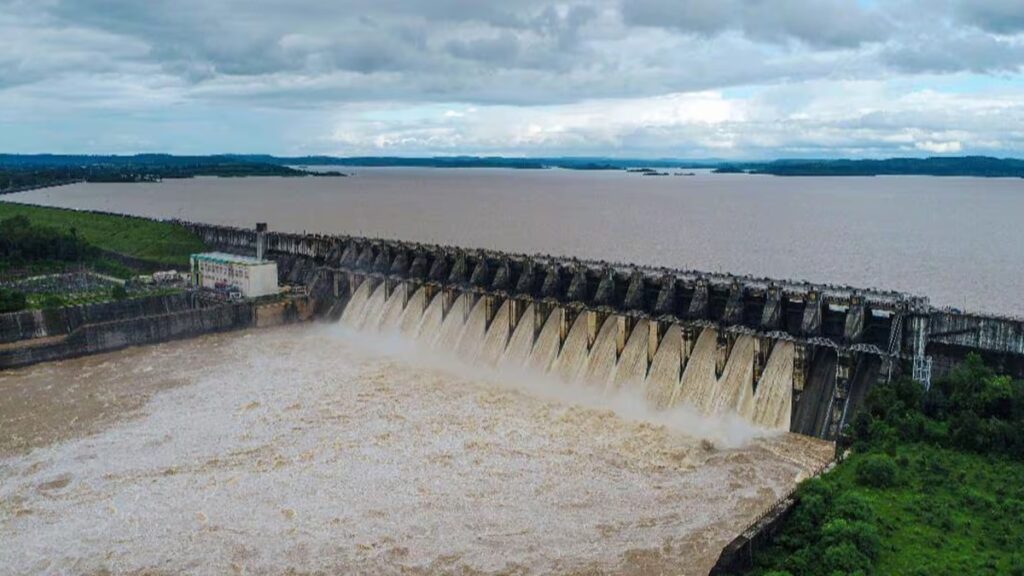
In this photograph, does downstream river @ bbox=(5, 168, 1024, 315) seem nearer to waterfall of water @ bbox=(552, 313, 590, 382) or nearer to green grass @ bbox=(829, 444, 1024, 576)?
waterfall of water @ bbox=(552, 313, 590, 382)

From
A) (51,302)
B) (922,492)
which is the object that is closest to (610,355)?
(922,492)

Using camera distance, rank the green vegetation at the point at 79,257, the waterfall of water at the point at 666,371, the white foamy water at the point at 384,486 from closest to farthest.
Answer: the white foamy water at the point at 384,486 → the waterfall of water at the point at 666,371 → the green vegetation at the point at 79,257

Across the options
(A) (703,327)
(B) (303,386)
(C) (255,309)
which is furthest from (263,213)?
(A) (703,327)

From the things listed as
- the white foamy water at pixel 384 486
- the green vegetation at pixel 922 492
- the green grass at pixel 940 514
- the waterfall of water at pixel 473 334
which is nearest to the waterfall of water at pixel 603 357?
the white foamy water at pixel 384 486

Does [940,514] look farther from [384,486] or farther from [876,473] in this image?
[384,486]

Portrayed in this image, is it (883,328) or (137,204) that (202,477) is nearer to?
(883,328)

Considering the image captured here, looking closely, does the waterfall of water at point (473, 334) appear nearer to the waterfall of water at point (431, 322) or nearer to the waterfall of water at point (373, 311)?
the waterfall of water at point (431, 322)

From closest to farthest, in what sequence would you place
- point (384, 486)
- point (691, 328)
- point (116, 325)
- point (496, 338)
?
→ 1. point (384, 486)
2. point (691, 328)
3. point (496, 338)
4. point (116, 325)
